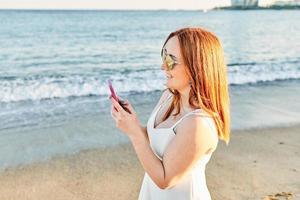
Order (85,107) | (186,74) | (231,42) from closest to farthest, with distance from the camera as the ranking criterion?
1. (186,74)
2. (85,107)
3. (231,42)

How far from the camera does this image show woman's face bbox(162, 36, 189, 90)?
2.11 metres

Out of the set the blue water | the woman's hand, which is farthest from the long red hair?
the blue water

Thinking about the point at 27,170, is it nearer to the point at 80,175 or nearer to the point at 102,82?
the point at 80,175

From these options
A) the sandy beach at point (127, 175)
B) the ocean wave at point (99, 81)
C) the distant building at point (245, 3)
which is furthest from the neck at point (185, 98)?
the distant building at point (245, 3)

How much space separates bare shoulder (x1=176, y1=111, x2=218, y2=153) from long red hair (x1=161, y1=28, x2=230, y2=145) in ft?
0.17

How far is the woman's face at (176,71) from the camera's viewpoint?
2113 millimetres

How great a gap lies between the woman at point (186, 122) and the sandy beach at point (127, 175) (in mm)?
3046

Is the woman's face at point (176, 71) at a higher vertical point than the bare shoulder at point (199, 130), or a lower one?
higher

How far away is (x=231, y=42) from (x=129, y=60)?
14101 millimetres

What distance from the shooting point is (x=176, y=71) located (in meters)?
2.14

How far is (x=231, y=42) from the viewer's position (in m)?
33.6

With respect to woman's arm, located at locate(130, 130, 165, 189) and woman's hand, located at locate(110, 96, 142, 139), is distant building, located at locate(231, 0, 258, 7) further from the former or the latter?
woman's arm, located at locate(130, 130, 165, 189)

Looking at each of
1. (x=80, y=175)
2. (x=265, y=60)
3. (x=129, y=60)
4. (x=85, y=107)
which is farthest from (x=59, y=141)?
(x=265, y=60)

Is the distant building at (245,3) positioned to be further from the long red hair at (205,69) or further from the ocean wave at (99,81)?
the long red hair at (205,69)
